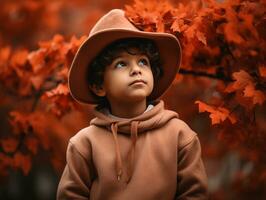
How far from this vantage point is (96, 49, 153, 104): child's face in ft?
9.89

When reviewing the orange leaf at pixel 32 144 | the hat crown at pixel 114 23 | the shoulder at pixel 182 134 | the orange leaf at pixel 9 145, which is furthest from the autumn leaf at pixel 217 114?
the orange leaf at pixel 9 145

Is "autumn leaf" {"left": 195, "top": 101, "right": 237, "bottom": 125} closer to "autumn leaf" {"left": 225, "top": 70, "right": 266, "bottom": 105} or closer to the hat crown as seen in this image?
"autumn leaf" {"left": 225, "top": 70, "right": 266, "bottom": 105}

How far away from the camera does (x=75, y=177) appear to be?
123 inches

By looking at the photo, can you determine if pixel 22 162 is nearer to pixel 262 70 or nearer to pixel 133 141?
pixel 133 141

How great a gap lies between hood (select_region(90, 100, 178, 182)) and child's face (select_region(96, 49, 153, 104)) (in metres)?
0.12

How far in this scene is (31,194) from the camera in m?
8.89

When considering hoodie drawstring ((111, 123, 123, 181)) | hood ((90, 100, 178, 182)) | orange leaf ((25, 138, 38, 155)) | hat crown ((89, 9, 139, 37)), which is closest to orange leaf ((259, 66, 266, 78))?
hood ((90, 100, 178, 182))

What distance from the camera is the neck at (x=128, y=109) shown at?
10.3ft

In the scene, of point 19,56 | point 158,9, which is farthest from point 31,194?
point 158,9

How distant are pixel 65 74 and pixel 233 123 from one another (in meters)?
1.57

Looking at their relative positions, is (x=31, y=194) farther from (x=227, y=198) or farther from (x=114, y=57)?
(x=114, y=57)

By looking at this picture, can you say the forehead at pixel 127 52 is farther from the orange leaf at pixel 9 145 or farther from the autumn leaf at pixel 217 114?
the orange leaf at pixel 9 145

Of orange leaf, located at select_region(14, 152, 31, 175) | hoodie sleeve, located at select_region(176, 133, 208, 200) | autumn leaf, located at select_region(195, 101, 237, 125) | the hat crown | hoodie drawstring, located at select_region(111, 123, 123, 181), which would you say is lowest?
orange leaf, located at select_region(14, 152, 31, 175)

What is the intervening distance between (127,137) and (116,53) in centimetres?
54
